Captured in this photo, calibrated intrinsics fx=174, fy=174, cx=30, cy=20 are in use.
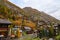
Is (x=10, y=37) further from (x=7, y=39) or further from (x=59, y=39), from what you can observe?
(x=59, y=39)

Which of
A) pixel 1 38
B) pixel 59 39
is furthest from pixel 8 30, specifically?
pixel 59 39

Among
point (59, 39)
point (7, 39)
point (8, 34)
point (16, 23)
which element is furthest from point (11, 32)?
point (59, 39)

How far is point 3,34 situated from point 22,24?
14772 millimetres

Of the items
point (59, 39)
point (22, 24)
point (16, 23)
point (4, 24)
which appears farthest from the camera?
point (22, 24)

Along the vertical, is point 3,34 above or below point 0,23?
below

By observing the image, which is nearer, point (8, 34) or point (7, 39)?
point (7, 39)

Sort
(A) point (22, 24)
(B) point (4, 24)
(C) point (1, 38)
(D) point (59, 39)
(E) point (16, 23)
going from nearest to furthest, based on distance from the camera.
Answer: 1. (D) point (59, 39)
2. (C) point (1, 38)
3. (B) point (4, 24)
4. (E) point (16, 23)
5. (A) point (22, 24)

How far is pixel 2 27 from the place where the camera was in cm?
2758

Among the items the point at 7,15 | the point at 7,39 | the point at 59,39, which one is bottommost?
the point at 7,39

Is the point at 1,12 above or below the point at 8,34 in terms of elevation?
above

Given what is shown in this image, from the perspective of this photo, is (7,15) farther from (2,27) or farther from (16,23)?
(2,27)

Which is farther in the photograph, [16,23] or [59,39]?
[16,23]

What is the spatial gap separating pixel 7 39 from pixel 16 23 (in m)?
13.9

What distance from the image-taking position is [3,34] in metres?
28.2
